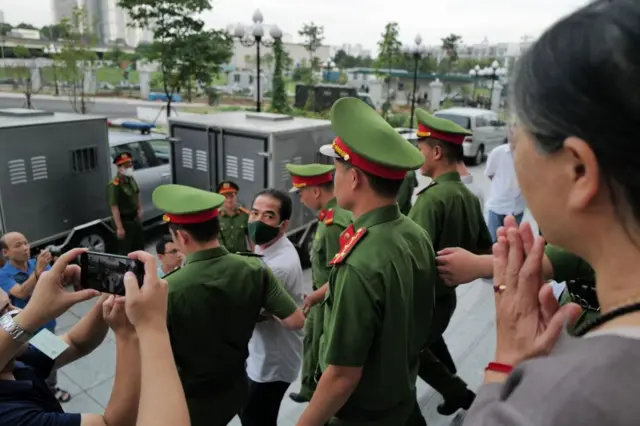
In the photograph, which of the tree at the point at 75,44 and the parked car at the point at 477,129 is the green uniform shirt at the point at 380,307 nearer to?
the parked car at the point at 477,129

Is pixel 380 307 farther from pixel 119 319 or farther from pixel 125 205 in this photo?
pixel 125 205

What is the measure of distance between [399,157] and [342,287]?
22.4 inches

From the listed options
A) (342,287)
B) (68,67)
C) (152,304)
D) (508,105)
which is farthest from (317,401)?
(68,67)

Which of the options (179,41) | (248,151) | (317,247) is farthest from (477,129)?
(317,247)

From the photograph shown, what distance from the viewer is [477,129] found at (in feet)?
46.9

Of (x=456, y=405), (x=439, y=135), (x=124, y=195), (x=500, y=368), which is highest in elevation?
(x=439, y=135)

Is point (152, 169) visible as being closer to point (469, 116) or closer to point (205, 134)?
point (205, 134)

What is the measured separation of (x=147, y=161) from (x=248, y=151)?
2.25 m

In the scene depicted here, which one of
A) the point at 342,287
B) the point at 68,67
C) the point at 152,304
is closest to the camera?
the point at 152,304

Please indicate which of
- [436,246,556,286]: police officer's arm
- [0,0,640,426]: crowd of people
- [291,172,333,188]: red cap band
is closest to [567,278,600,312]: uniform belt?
[0,0,640,426]: crowd of people

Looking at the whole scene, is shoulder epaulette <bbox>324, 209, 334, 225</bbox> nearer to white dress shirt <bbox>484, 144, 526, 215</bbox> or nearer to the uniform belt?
the uniform belt

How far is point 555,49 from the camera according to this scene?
69 cm

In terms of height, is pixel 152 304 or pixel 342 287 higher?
pixel 152 304

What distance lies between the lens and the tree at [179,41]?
13.2 m
